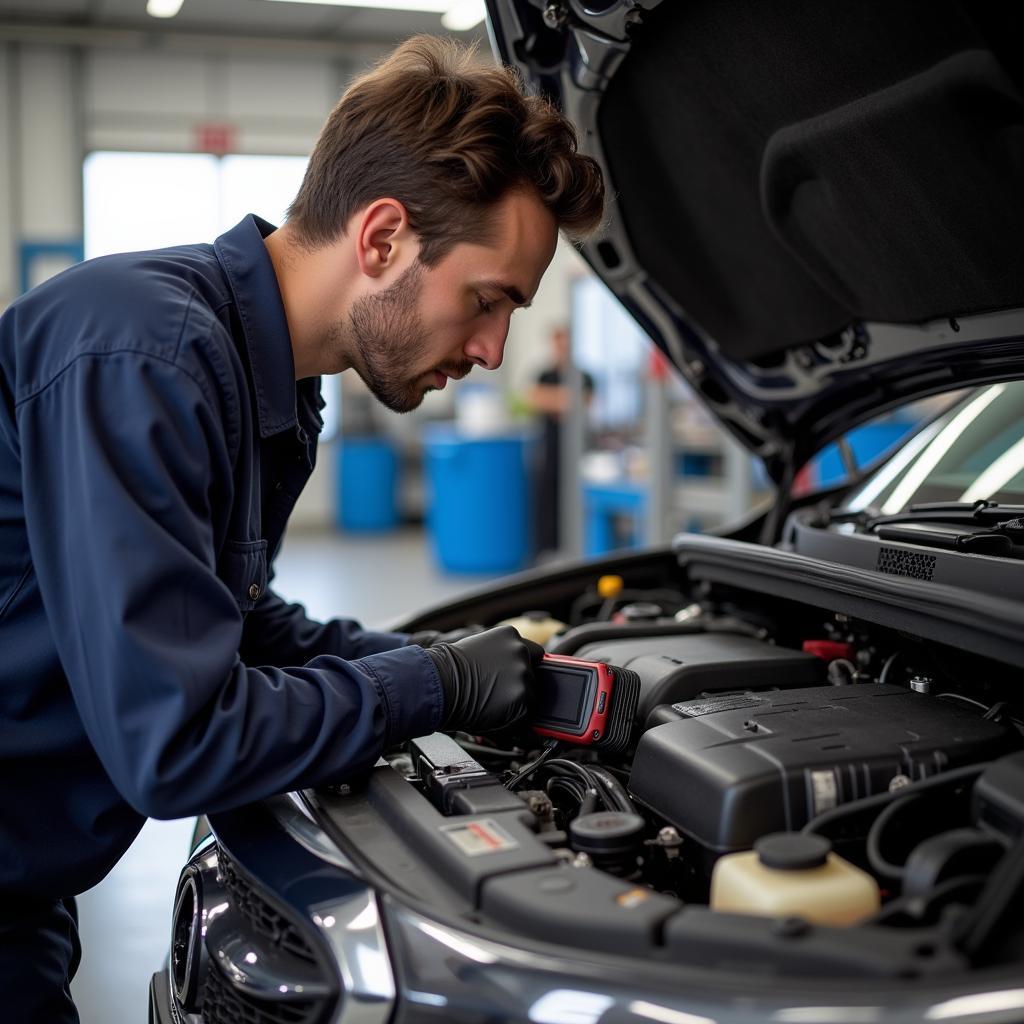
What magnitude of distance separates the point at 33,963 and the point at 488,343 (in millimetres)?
953

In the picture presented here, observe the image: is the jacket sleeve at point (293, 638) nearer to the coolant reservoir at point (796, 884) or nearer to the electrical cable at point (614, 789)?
the electrical cable at point (614, 789)

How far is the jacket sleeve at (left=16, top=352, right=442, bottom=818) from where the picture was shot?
1084 mm

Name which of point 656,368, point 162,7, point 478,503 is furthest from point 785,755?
point 162,7

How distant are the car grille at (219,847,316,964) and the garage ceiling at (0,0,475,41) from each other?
822 centimetres

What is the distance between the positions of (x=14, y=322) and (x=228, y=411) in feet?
0.81

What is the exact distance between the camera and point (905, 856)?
46.5 inches

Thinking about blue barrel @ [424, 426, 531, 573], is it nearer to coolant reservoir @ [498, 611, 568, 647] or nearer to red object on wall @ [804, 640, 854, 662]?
coolant reservoir @ [498, 611, 568, 647]

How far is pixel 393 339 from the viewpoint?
1.43m

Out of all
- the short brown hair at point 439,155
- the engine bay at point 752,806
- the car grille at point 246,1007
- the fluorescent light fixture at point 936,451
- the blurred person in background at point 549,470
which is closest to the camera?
the engine bay at point 752,806

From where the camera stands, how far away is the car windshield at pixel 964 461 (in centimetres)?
176

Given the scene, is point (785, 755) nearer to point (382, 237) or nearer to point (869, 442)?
point (382, 237)

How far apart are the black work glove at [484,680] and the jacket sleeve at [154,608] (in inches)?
Answer: 5.2

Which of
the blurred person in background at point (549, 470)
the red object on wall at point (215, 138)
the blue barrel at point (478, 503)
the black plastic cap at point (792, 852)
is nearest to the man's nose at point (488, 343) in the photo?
the black plastic cap at point (792, 852)

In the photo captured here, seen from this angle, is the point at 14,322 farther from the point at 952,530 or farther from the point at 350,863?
the point at 952,530
